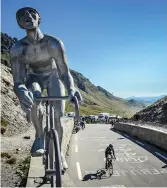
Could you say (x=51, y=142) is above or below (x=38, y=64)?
below

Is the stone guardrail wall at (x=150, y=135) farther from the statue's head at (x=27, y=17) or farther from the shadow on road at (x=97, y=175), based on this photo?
the statue's head at (x=27, y=17)

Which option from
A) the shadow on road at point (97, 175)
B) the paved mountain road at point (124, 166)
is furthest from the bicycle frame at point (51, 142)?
the shadow on road at point (97, 175)

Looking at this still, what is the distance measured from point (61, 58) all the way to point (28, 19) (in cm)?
87

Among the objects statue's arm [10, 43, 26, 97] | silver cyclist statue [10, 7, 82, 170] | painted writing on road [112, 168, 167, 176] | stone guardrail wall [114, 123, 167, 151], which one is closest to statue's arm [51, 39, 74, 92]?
silver cyclist statue [10, 7, 82, 170]

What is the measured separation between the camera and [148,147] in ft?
103

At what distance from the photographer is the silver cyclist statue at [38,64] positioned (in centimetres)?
593

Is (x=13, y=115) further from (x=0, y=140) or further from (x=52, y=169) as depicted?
(x=52, y=169)

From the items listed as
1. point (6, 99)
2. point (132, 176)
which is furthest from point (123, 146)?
point (6, 99)

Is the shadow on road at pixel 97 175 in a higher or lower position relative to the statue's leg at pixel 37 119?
lower

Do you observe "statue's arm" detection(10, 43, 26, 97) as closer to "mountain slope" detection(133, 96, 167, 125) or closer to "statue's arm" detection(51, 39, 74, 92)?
"statue's arm" detection(51, 39, 74, 92)

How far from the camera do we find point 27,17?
588cm

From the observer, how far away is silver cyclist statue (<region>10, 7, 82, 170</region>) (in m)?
5.93

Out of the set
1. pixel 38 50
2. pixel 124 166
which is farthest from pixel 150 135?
pixel 38 50

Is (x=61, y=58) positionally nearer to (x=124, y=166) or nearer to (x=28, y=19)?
(x=28, y=19)
